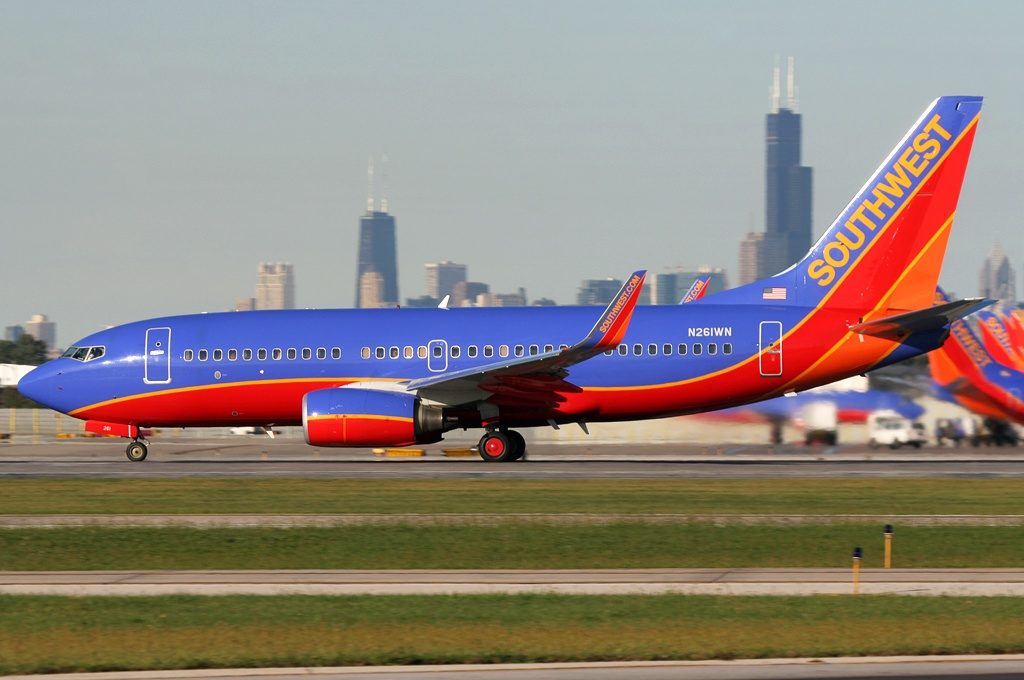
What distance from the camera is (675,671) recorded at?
40.1 ft

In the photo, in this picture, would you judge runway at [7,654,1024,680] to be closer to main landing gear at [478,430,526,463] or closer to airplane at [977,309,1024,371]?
main landing gear at [478,430,526,463]

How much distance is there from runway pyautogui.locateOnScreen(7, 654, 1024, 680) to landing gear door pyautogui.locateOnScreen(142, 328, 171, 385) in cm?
2755

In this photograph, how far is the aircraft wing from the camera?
1371 inches

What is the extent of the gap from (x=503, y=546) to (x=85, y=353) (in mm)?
23153

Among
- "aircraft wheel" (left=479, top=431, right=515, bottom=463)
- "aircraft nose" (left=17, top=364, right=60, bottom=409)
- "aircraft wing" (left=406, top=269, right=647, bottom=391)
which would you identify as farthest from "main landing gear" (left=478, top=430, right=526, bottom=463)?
"aircraft nose" (left=17, top=364, right=60, bottom=409)

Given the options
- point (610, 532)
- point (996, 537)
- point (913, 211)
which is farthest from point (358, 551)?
point (913, 211)

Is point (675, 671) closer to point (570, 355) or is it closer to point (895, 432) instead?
point (570, 355)

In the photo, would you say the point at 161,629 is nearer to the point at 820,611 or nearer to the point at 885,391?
the point at 820,611

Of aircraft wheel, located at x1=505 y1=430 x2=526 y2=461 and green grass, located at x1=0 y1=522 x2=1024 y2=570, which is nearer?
green grass, located at x1=0 y1=522 x2=1024 y2=570

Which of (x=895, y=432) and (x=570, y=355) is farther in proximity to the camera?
(x=895, y=432)

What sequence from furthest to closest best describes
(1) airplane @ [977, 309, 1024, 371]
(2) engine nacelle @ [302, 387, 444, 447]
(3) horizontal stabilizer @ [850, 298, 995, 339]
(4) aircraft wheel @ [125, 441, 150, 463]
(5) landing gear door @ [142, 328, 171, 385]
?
1. (1) airplane @ [977, 309, 1024, 371]
2. (4) aircraft wheel @ [125, 441, 150, 463]
3. (5) landing gear door @ [142, 328, 171, 385]
4. (2) engine nacelle @ [302, 387, 444, 447]
5. (3) horizontal stabilizer @ [850, 298, 995, 339]

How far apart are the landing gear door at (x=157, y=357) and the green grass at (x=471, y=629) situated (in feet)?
76.7

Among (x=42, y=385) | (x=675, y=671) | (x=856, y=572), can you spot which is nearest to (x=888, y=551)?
(x=856, y=572)

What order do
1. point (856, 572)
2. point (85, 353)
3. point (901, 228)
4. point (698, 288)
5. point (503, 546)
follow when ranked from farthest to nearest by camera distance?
1. point (698, 288)
2. point (85, 353)
3. point (901, 228)
4. point (503, 546)
5. point (856, 572)
